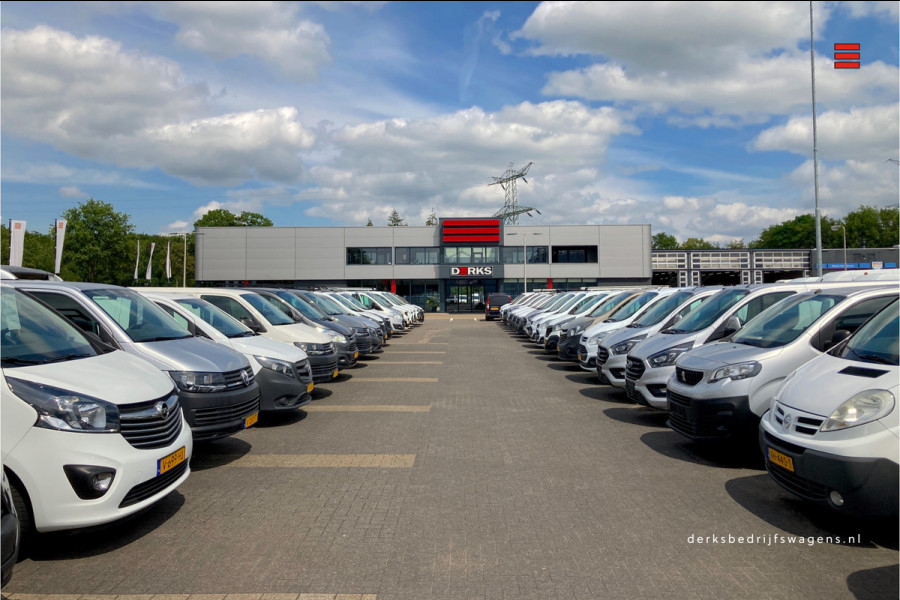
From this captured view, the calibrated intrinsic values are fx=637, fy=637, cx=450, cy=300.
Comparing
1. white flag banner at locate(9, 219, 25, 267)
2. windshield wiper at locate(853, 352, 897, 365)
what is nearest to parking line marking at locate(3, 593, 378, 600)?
windshield wiper at locate(853, 352, 897, 365)

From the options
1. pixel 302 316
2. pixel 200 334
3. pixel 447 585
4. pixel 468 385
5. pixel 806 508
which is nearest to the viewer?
pixel 447 585

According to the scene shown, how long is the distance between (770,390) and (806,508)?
144 cm

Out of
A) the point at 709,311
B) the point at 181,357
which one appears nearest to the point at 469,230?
the point at 709,311

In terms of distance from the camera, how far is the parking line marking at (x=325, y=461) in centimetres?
666

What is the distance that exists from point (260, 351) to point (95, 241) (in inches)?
2872

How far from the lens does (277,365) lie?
8.61 metres

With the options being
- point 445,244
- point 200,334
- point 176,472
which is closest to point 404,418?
point 200,334

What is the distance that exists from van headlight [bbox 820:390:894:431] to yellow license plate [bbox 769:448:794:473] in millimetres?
370

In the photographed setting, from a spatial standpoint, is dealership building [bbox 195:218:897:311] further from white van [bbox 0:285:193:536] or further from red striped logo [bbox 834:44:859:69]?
white van [bbox 0:285:193:536]

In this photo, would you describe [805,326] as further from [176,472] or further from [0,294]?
[0,294]

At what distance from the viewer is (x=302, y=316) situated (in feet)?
45.0

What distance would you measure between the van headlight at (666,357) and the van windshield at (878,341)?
3.19 meters

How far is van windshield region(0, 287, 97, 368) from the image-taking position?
4621mm

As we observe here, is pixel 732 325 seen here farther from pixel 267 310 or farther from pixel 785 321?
pixel 267 310
